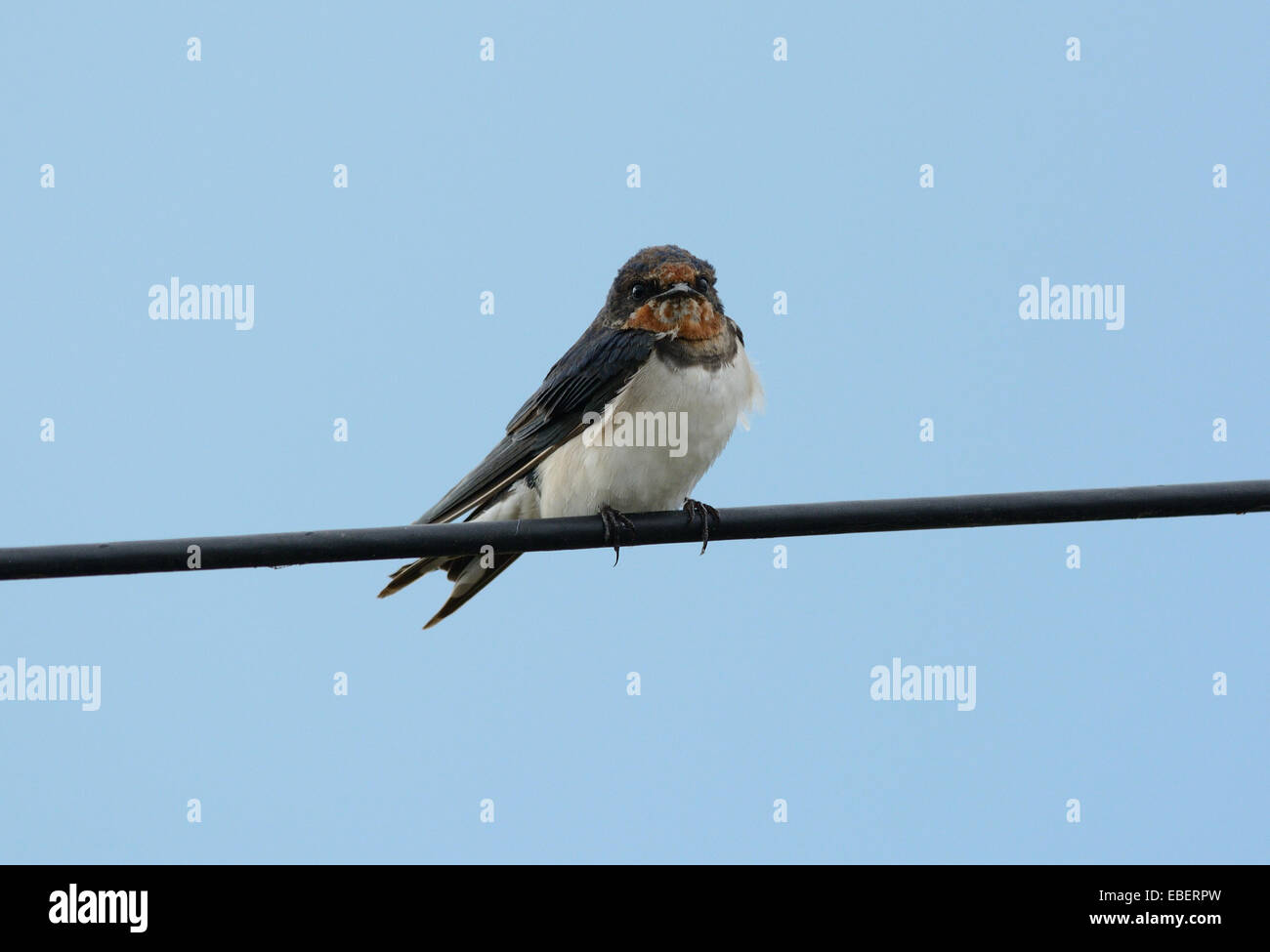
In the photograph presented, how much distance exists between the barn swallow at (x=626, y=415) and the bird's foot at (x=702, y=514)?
0.18m

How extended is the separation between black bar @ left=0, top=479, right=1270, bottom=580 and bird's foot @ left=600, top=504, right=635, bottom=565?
0.35m

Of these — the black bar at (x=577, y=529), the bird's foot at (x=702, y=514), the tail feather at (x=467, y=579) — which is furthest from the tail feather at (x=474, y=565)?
the black bar at (x=577, y=529)

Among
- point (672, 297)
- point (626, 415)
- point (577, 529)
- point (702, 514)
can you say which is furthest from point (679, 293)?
point (577, 529)

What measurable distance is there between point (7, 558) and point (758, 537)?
146cm

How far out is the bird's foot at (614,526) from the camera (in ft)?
12.7

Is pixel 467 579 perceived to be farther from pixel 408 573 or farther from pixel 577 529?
pixel 577 529

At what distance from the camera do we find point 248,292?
244 inches

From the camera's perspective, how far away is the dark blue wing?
4594 mm

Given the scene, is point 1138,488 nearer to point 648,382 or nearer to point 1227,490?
point 1227,490

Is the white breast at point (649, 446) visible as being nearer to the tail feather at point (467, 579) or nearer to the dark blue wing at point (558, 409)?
the dark blue wing at point (558, 409)

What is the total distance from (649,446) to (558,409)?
340mm

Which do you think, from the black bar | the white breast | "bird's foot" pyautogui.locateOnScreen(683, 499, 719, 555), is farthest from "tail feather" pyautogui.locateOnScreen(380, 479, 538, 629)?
the black bar

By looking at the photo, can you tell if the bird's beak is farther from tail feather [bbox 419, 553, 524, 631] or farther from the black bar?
the black bar

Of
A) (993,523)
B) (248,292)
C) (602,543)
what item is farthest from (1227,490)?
(248,292)
